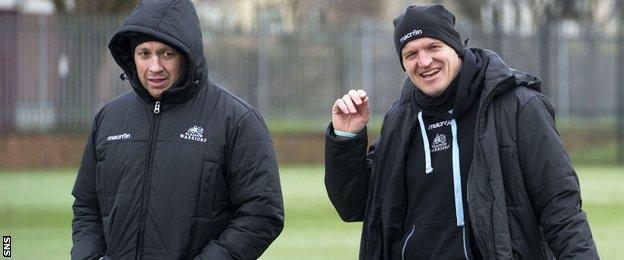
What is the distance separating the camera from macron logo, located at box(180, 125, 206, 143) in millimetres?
4629

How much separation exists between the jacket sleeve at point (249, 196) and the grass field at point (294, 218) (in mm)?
5634

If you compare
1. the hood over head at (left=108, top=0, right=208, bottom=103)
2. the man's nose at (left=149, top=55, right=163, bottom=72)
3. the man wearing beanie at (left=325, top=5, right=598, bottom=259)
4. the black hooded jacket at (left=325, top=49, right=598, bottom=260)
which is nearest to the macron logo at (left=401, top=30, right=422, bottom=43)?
the man wearing beanie at (left=325, top=5, right=598, bottom=259)

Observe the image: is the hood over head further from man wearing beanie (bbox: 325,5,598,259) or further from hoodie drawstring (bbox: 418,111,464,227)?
hoodie drawstring (bbox: 418,111,464,227)

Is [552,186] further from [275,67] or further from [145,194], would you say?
[275,67]

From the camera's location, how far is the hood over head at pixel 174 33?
15.2 feet

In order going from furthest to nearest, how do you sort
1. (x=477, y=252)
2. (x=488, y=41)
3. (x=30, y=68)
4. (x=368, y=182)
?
(x=488, y=41)
(x=30, y=68)
(x=368, y=182)
(x=477, y=252)

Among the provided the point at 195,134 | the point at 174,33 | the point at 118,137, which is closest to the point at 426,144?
the point at 195,134

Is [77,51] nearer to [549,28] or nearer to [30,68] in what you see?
[30,68]

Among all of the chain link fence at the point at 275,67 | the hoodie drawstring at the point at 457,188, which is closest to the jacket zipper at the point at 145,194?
the hoodie drawstring at the point at 457,188

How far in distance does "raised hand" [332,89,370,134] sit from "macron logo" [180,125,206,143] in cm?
52

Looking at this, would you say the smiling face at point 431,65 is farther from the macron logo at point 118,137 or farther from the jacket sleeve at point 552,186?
the macron logo at point 118,137

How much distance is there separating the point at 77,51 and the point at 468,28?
24.0 ft

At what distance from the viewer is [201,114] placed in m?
4.70

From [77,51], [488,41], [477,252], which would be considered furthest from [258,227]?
[488,41]
